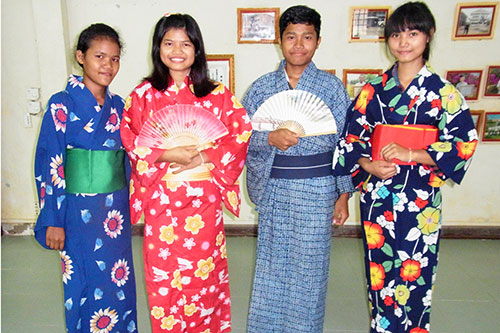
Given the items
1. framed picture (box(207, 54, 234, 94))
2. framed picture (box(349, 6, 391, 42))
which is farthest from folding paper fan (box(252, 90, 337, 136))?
framed picture (box(349, 6, 391, 42))

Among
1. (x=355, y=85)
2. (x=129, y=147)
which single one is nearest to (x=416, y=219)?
(x=129, y=147)

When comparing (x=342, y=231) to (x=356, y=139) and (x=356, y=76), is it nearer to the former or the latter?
(x=356, y=76)

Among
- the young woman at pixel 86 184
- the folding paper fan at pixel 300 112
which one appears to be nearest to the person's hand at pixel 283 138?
the folding paper fan at pixel 300 112

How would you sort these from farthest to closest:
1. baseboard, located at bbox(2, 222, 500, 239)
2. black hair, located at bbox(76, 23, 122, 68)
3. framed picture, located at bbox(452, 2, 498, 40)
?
baseboard, located at bbox(2, 222, 500, 239) → framed picture, located at bbox(452, 2, 498, 40) → black hair, located at bbox(76, 23, 122, 68)

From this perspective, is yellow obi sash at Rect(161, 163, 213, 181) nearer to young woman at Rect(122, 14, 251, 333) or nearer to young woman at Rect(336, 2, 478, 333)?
young woman at Rect(122, 14, 251, 333)

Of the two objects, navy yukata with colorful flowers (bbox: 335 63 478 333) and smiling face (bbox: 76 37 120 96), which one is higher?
smiling face (bbox: 76 37 120 96)

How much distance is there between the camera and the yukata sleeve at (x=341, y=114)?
1891mm

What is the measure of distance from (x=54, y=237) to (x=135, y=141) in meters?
Result: 0.59

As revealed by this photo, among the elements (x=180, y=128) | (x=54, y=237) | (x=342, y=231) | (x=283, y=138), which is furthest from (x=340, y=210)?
(x=342, y=231)

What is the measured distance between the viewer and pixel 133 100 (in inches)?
67.5

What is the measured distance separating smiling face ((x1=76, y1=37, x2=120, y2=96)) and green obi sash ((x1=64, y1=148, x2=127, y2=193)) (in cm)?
35

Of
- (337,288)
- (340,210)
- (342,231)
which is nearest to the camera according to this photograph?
(340,210)

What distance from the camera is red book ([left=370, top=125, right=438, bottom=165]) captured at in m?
1.56

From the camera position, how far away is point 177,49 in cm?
167
